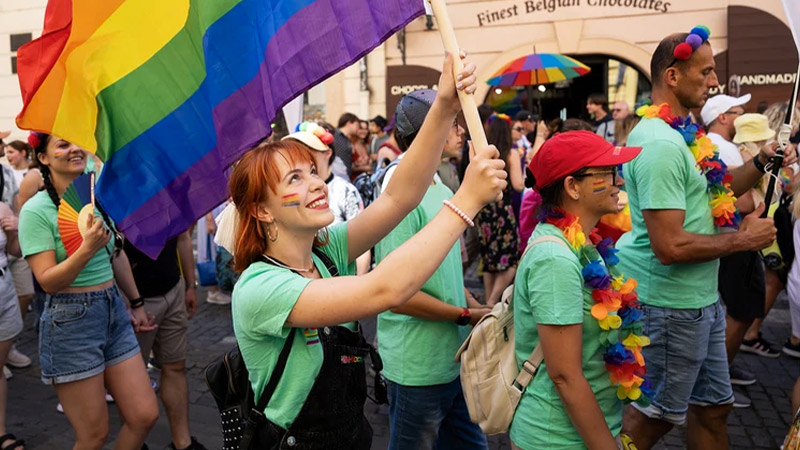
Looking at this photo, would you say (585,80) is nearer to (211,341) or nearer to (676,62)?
(211,341)

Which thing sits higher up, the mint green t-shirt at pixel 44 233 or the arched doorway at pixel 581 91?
the mint green t-shirt at pixel 44 233

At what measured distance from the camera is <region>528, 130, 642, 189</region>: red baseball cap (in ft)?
8.14

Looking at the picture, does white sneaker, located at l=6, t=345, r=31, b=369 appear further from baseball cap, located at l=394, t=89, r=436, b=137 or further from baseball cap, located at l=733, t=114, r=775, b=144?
baseball cap, located at l=733, t=114, r=775, b=144

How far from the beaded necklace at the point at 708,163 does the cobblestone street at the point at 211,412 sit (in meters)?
1.70

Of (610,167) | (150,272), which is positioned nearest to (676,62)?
(610,167)

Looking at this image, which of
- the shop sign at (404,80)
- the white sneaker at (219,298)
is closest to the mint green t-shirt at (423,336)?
the white sneaker at (219,298)

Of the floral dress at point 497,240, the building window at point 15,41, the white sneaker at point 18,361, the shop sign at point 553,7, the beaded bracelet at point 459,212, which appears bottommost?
the white sneaker at point 18,361

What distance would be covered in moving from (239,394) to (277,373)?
230 mm

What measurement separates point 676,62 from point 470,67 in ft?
5.52

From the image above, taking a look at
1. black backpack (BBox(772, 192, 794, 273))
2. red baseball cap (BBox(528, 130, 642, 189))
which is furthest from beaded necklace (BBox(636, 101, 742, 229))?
black backpack (BBox(772, 192, 794, 273))

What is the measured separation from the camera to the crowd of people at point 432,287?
201cm

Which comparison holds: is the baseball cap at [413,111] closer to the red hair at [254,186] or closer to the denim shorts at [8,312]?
the red hair at [254,186]

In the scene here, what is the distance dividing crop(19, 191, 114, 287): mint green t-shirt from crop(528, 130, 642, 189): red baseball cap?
2.09 meters

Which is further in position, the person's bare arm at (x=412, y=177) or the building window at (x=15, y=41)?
the building window at (x=15, y=41)
